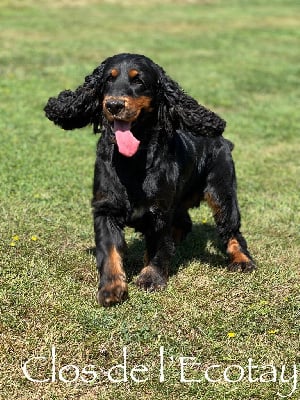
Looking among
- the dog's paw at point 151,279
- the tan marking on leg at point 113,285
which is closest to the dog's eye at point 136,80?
the tan marking on leg at point 113,285

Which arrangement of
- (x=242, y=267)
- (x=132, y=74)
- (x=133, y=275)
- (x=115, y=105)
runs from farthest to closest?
(x=242, y=267), (x=133, y=275), (x=132, y=74), (x=115, y=105)

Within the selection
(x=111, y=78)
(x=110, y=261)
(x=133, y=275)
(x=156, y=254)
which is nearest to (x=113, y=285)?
(x=110, y=261)

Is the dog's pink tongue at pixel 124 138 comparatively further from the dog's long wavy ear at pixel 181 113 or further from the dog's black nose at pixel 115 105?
the dog's long wavy ear at pixel 181 113

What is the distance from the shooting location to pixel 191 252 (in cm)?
630

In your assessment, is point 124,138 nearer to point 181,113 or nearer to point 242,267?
point 181,113

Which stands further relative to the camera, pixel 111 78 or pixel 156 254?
pixel 156 254

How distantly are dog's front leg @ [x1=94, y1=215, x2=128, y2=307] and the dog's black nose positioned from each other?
35.5 inches

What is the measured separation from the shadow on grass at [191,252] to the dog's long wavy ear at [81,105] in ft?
3.93

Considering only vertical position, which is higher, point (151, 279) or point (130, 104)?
point (130, 104)

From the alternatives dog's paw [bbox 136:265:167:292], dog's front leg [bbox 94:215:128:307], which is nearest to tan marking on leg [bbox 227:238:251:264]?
dog's paw [bbox 136:265:167:292]

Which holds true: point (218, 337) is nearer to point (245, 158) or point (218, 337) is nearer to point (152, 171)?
point (152, 171)

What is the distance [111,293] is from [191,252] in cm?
173

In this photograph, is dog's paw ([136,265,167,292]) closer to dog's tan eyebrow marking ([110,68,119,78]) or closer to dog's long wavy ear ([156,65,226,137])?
dog's long wavy ear ([156,65,226,137])

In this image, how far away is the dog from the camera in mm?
4824
